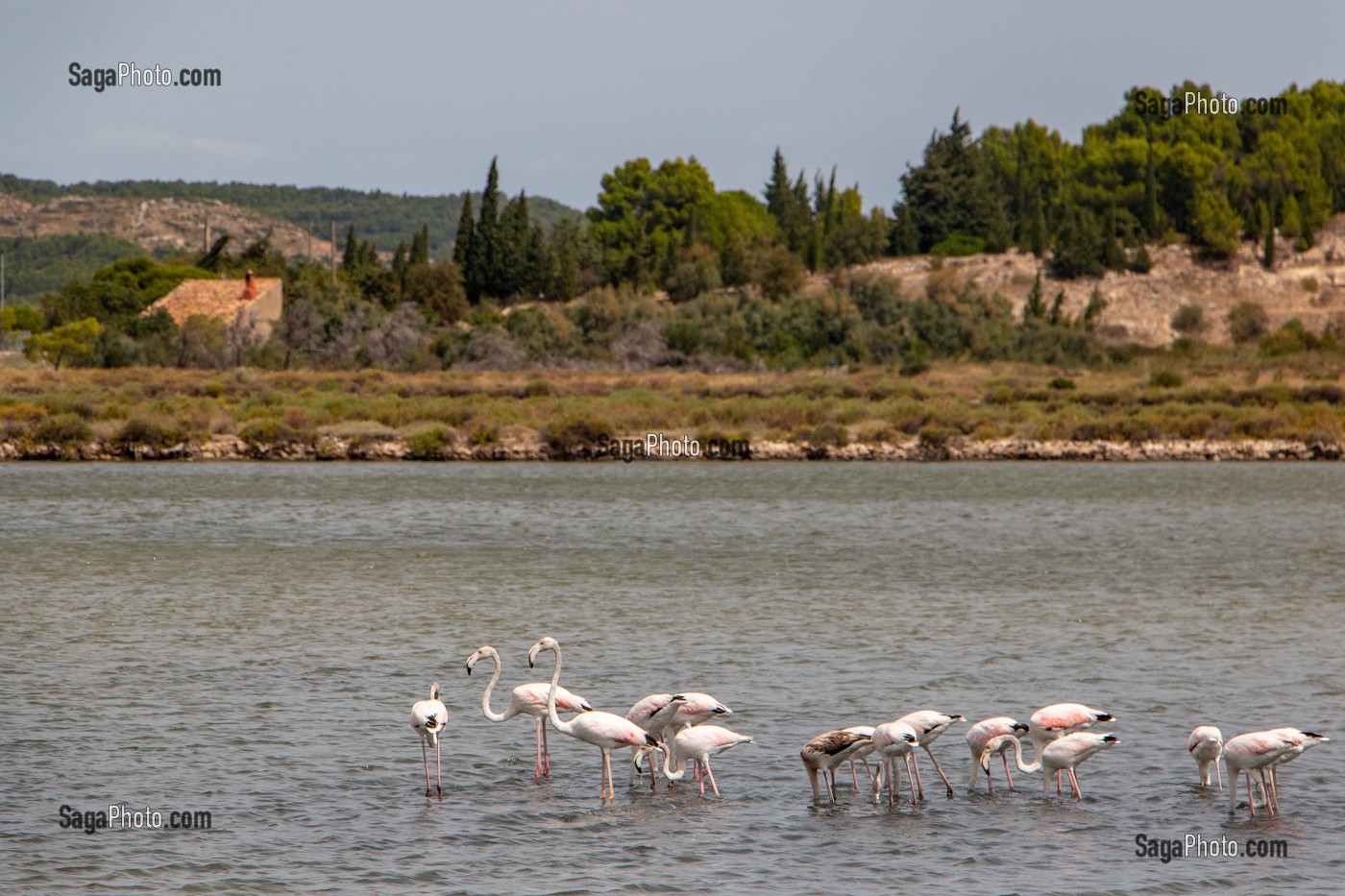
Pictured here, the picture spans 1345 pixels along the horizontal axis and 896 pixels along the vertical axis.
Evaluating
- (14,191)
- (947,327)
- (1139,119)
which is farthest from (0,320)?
(14,191)

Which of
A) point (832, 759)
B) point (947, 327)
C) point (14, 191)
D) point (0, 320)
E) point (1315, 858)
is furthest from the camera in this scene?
point (14, 191)

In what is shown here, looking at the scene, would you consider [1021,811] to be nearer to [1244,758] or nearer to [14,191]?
[1244,758]

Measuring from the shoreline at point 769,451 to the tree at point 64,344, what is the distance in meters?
25.0

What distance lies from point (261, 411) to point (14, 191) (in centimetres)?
16459

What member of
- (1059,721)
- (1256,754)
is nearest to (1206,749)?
(1256,754)

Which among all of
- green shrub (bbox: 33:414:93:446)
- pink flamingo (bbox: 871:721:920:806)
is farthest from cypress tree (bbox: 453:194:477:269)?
pink flamingo (bbox: 871:721:920:806)

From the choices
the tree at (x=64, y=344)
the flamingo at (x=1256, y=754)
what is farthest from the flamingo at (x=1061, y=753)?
the tree at (x=64, y=344)

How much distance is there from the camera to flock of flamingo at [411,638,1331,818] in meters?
10.1

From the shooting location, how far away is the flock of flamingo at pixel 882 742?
10094mm

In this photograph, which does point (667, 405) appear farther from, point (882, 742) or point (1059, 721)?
point (882, 742)

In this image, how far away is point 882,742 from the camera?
10156 mm

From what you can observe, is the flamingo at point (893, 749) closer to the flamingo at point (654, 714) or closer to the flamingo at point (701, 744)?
the flamingo at point (701, 744)

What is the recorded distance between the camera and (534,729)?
12.7 meters

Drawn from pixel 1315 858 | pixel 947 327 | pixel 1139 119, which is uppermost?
pixel 1139 119
